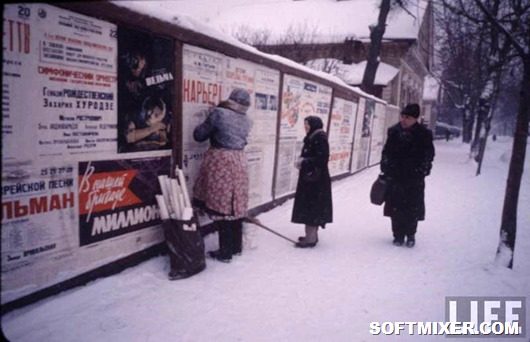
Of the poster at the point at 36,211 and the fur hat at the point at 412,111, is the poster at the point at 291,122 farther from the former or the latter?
the poster at the point at 36,211

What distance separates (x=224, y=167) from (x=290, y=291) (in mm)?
1303

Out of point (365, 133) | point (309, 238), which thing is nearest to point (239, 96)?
point (309, 238)

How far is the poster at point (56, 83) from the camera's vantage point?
248 cm

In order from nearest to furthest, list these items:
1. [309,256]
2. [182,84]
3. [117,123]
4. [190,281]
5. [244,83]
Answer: [117,123]
[190,281]
[182,84]
[309,256]
[244,83]

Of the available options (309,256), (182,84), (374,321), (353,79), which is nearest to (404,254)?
(309,256)

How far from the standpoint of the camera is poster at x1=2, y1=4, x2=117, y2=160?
248cm

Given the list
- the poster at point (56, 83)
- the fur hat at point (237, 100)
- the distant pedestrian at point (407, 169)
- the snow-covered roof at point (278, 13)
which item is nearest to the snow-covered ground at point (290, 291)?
the distant pedestrian at point (407, 169)

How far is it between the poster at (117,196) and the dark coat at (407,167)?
2.62 meters

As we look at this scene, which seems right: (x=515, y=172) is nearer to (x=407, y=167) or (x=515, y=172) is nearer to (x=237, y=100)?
(x=407, y=167)

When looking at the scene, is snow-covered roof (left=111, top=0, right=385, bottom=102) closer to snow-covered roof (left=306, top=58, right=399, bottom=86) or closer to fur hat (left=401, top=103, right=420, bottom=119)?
fur hat (left=401, top=103, right=420, bottom=119)

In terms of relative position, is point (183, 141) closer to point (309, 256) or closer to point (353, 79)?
point (309, 256)

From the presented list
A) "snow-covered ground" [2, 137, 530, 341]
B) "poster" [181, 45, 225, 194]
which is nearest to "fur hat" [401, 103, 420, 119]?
"snow-covered ground" [2, 137, 530, 341]

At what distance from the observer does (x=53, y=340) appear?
8.14 feet

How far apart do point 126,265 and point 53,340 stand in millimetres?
1100
